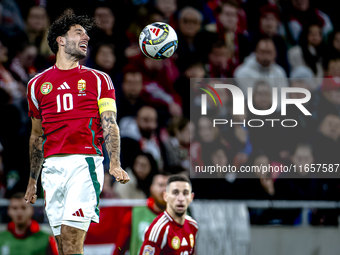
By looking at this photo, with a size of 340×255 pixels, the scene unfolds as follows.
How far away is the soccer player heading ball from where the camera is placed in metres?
3.68

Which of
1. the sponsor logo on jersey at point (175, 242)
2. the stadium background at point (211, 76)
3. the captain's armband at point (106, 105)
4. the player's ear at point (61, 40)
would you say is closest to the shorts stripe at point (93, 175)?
the captain's armband at point (106, 105)

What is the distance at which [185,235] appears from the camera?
18.8 feet

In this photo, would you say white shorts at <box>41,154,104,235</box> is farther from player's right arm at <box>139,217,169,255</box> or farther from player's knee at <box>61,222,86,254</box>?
player's right arm at <box>139,217,169,255</box>

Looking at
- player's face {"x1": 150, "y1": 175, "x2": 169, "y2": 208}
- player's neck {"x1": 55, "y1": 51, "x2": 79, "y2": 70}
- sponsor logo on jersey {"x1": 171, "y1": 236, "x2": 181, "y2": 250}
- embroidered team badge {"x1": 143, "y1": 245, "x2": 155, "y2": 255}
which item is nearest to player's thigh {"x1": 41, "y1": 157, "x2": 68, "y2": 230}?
player's neck {"x1": 55, "y1": 51, "x2": 79, "y2": 70}

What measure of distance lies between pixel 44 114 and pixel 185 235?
2.61m

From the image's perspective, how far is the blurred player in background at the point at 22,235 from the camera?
20.9 feet

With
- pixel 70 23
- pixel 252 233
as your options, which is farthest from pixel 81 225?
pixel 252 233

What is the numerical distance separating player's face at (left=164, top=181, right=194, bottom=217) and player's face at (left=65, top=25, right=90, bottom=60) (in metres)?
2.43

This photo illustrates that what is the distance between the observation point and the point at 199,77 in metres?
8.35

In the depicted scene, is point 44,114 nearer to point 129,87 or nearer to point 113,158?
point 113,158

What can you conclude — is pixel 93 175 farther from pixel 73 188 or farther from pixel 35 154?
pixel 35 154

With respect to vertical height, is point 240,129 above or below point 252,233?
above

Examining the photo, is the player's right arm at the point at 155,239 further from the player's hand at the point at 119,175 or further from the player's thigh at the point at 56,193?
the player's hand at the point at 119,175

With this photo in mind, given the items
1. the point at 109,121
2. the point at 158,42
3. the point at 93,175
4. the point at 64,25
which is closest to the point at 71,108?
the point at 109,121
